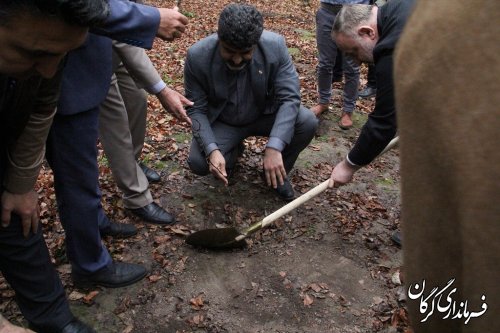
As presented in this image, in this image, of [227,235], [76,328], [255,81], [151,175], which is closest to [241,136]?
[255,81]

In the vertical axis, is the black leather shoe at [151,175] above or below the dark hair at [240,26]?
below

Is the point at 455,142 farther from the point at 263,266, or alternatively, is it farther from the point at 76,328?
the point at 263,266

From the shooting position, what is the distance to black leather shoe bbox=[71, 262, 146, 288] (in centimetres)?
300

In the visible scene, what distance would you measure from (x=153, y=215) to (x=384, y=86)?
2229 mm

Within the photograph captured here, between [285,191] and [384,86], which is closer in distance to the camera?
[384,86]

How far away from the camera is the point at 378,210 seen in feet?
13.5

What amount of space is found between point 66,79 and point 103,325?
1.67 metres

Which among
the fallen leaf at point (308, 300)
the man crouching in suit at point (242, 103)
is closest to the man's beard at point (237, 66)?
the man crouching in suit at point (242, 103)

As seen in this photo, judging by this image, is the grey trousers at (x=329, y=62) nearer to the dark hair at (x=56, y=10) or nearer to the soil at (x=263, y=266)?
the soil at (x=263, y=266)

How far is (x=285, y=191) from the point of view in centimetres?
413

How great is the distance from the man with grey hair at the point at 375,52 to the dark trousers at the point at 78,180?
6.41ft

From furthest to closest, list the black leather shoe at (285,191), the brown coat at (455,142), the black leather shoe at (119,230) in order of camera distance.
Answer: the black leather shoe at (285,191)
the black leather shoe at (119,230)
the brown coat at (455,142)

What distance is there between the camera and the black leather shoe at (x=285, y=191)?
163 inches

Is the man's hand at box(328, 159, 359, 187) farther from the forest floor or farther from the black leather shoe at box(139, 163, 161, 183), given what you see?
the black leather shoe at box(139, 163, 161, 183)
